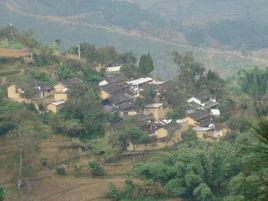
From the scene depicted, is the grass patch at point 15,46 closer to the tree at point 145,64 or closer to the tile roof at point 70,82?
the tree at point 145,64

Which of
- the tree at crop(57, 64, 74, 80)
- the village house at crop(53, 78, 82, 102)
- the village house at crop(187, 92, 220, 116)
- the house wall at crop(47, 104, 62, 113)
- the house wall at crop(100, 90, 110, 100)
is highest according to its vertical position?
the tree at crop(57, 64, 74, 80)

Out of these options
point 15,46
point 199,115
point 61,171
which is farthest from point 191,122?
point 15,46

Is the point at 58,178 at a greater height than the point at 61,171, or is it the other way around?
the point at 61,171

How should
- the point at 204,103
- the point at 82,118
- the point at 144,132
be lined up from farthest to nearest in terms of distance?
the point at 204,103, the point at 82,118, the point at 144,132

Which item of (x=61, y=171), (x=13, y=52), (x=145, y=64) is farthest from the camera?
(x=13, y=52)

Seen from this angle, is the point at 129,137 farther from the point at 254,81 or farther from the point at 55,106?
the point at 254,81

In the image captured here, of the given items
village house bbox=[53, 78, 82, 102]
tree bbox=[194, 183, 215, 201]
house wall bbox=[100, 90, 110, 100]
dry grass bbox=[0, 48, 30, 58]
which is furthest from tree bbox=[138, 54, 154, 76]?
tree bbox=[194, 183, 215, 201]

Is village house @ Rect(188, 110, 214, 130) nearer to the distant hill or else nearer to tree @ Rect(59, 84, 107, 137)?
tree @ Rect(59, 84, 107, 137)
